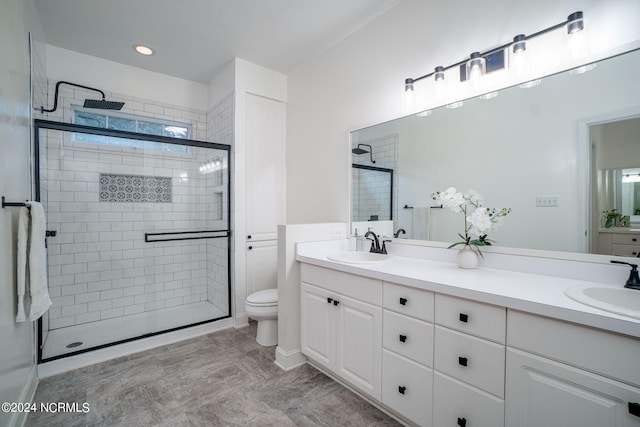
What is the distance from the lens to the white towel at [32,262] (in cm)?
153

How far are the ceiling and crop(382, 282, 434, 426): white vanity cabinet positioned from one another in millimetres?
2098

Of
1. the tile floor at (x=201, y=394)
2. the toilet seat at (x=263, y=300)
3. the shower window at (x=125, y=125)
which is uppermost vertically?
the shower window at (x=125, y=125)

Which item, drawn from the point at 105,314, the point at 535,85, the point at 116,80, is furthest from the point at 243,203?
the point at 535,85

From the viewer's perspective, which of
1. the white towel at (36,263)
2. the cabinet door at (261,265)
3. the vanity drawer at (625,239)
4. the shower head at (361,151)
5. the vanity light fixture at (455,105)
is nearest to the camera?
the vanity drawer at (625,239)

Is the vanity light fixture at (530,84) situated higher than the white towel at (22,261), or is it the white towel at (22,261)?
the vanity light fixture at (530,84)

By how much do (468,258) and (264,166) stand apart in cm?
228

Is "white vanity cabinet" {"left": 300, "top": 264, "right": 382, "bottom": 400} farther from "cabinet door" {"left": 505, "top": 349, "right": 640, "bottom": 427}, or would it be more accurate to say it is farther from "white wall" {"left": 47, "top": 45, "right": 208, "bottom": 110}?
"white wall" {"left": 47, "top": 45, "right": 208, "bottom": 110}

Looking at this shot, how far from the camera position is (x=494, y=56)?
1585 millimetres

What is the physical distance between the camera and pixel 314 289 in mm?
2020

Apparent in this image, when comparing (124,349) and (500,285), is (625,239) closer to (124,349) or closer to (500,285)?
(500,285)

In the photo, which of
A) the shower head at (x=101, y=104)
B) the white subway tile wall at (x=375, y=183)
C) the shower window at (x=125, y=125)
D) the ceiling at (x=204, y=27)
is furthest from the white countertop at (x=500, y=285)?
the shower head at (x=101, y=104)

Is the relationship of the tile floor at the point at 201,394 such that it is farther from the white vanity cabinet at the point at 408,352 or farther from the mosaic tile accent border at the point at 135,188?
the mosaic tile accent border at the point at 135,188

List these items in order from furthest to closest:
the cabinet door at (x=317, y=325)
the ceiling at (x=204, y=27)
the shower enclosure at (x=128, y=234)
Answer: the shower enclosure at (x=128, y=234) < the ceiling at (x=204, y=27) < the cabinet door at (x=317, y=325)

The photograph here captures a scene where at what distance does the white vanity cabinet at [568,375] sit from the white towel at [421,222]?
897 millimetres
